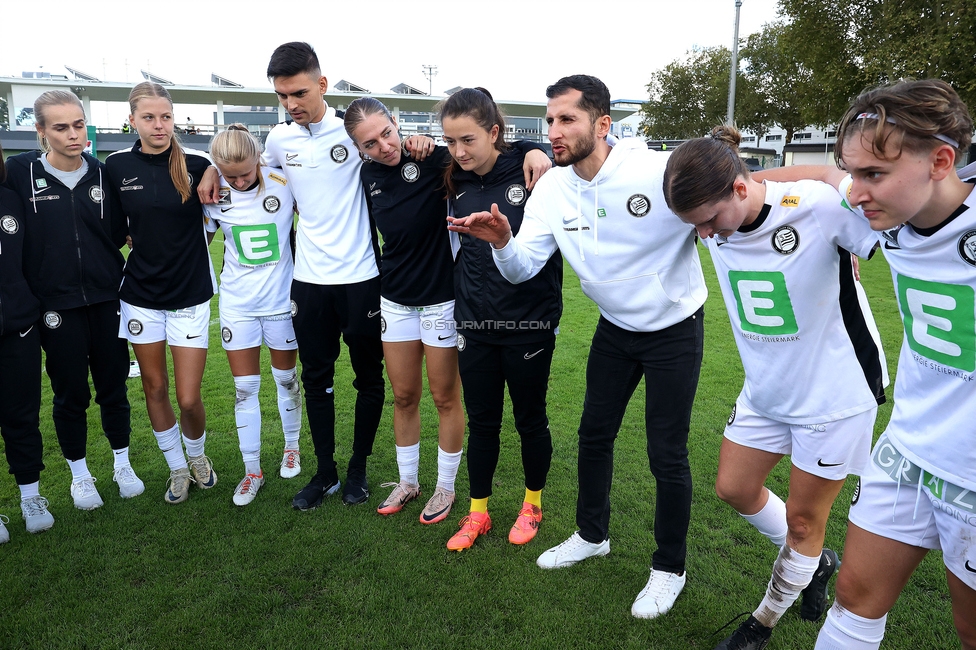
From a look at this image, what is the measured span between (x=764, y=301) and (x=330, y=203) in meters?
2.34

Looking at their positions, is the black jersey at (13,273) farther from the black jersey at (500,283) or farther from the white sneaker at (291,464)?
the black jersey at (500,283)

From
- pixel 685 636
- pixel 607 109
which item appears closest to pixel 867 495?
pixel 685 636

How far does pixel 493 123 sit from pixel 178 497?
293cm

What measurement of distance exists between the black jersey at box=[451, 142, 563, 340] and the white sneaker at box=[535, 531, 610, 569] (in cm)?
108

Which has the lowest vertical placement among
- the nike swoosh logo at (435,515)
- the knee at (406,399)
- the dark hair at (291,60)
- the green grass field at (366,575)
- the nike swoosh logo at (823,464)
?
the green grass field at (366,575)

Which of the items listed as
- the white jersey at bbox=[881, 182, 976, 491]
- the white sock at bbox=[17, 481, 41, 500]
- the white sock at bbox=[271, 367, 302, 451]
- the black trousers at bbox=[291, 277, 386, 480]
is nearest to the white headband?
the white jersey at bbox=[881, 182, 976, 491]

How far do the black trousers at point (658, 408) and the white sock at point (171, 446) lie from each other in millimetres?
2572

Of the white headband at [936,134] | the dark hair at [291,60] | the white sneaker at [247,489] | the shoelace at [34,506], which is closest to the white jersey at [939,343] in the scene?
the white headband at [936,134]

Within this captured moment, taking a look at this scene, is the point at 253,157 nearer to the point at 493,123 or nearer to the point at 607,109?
the point at 493,123

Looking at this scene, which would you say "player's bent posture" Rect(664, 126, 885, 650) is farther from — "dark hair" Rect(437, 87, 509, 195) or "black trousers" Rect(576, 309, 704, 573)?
"dark hair" Rect(437, 87, 509, 195)

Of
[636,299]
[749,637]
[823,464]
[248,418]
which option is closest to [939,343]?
[823,464]

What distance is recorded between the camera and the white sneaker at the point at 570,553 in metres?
3.34

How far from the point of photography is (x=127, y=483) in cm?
414

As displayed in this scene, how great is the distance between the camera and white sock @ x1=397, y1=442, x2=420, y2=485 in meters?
3.99
